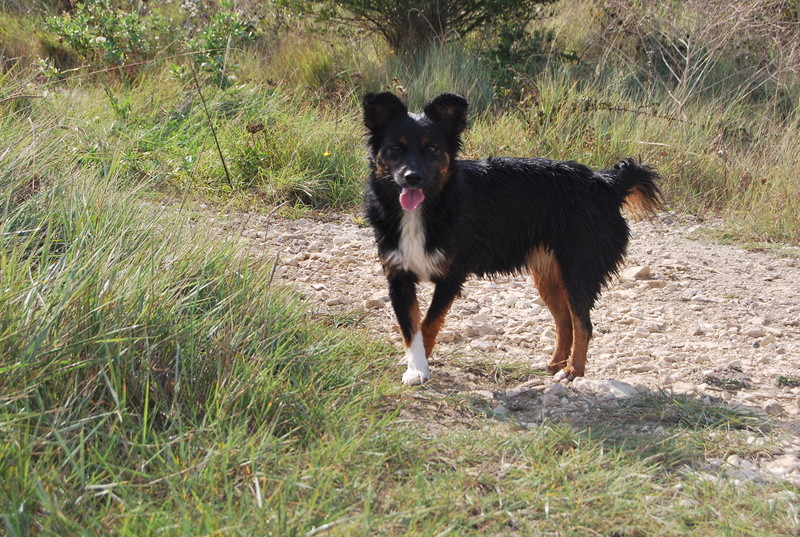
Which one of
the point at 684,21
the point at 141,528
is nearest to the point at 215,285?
the point at 141,528

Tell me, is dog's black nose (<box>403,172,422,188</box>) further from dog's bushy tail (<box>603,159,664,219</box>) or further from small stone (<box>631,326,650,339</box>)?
small stone (<box>631,326,650,339</box>)

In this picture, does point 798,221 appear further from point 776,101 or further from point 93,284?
point 93,284

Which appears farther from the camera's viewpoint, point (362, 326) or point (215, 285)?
point (362, 326)

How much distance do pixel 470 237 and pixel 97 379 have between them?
217cm

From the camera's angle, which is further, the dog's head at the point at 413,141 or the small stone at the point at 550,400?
the dog's head at the point at 413,141

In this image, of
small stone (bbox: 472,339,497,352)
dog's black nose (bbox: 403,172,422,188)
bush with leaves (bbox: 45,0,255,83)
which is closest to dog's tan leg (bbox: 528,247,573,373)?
small stone (bbox: 472,339,497,352)

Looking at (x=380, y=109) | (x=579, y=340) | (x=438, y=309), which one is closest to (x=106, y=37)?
(x=380, y=109)

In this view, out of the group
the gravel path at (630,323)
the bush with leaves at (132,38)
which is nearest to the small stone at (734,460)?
the gravel path at (630,323)

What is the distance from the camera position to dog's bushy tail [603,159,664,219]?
4.71 meters

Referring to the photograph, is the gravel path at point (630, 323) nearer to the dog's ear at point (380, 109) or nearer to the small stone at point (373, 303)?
the small stone at point (373, 303)

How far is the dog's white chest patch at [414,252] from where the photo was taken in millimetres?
4312

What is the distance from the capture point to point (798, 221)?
24.0 ft

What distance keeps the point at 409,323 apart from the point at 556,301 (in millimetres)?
970

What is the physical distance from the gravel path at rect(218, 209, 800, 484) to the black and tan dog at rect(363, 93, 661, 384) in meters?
0.28
